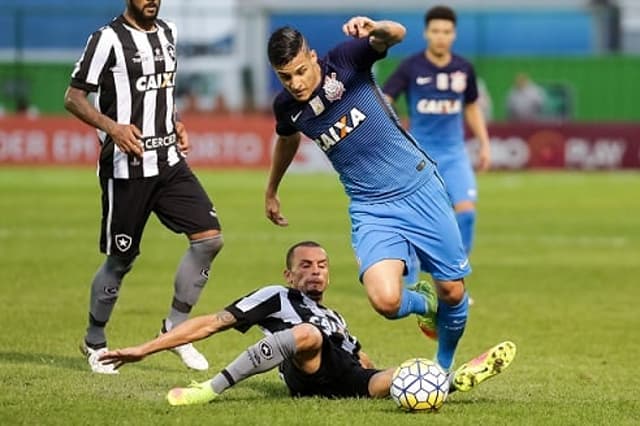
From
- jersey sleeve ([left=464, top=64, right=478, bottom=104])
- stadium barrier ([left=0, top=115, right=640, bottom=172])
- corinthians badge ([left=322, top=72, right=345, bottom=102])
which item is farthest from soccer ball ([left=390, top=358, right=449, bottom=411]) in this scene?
stadium barrier ([left=0, top=115, right=640, bottom=172])

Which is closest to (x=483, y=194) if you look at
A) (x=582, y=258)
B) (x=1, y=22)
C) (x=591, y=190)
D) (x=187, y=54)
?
(x=591, y=190)

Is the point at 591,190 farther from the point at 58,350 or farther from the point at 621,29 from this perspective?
the point at 58,350

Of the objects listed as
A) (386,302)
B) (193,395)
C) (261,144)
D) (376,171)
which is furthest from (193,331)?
(261,144)

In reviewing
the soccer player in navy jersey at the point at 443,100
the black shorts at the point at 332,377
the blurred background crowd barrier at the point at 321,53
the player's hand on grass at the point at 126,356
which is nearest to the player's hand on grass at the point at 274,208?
the black shorts at the point at 332,377

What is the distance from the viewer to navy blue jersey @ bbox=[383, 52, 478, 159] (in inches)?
624

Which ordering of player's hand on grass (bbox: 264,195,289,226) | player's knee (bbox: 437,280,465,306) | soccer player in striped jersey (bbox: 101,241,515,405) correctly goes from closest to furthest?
1. soccer player in striped jersey (bbox: 101,241,515,405)
2. player's knee (bbox: 437,280,465,306)
3. player's hand on grass (bbox: 264,195,289,226)

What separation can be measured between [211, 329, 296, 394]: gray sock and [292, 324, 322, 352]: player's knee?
31 millimetres

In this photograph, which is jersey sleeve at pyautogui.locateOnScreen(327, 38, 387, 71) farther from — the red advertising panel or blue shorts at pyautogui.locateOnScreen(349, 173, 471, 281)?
the red advertising panel

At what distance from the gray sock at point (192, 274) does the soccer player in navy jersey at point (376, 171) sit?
1335 millimetres

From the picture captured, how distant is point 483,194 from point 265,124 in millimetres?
7242

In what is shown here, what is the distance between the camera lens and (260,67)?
42.7 metres

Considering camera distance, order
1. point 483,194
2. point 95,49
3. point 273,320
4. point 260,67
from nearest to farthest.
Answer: point 273,320
point 95,49
point 483,194
point 260,67

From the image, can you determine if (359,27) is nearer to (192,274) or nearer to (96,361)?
(192,274)

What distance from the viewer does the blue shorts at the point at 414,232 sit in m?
10.0
